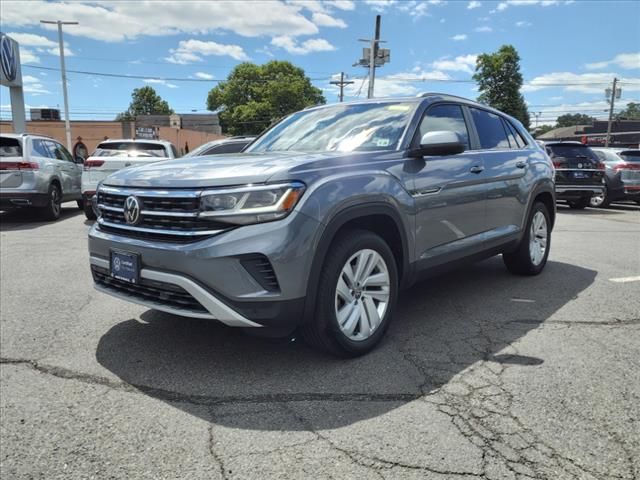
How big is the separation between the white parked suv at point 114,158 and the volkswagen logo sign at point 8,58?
825 cm

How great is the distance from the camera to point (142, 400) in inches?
115

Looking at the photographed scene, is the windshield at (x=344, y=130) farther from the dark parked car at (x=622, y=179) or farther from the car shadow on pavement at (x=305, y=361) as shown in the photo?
the dark parked car at (x=622, y=179)

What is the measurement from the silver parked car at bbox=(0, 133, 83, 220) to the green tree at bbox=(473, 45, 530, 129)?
5194 cm

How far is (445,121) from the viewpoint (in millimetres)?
4430

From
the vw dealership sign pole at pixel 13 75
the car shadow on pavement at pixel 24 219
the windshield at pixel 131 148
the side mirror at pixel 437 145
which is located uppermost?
the vw dealership sign pole at pixel 13 75

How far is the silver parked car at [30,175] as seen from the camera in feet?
32.8

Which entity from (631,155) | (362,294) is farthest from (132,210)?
(631,155)

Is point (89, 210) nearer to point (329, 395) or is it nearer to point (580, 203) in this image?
point (329, 395)

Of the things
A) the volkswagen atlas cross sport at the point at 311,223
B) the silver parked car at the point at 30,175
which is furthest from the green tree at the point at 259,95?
the volkswagen atlas cross sport at the point at 311,223

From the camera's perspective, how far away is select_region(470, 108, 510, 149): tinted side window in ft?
16.0

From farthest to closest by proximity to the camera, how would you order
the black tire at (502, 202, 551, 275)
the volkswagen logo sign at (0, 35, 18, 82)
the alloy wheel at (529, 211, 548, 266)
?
the volkswagen logo sign at (0, 35, 18, 82) → the alloy wheel at (529, 211, 548, 266) → the black tire at (502, 202, 551, 275)

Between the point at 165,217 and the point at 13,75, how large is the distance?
57.0ft

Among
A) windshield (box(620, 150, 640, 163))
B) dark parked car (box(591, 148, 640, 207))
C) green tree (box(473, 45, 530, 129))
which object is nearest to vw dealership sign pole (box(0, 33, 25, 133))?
dark parked car (box(591, 148, 640, 207))

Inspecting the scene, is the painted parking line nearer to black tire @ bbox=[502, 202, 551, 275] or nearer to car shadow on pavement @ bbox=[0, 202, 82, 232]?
black tire @ bbox=[502, 202, 551, 275]
